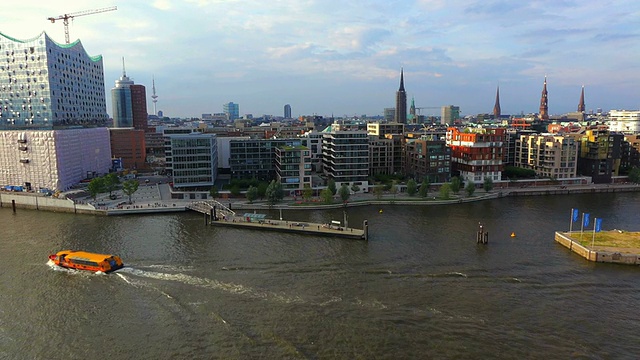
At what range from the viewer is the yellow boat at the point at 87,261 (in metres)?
36.7

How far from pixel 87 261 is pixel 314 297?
67.5 feet

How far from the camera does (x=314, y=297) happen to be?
3162 cm

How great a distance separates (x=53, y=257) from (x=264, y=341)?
80.2 ft

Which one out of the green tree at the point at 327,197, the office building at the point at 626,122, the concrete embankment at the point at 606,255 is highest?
the office building at the point at 626,122

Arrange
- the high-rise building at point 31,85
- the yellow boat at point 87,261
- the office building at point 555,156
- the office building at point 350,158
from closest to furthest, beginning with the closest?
the yellow boat at point 87,261
the office building at point 350,158
the high-rise building at point 31,85
the office building at point 555,156

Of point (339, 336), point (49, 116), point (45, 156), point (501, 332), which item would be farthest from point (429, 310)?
point (49, 116)

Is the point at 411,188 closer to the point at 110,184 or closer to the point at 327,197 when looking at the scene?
the point at 327,197

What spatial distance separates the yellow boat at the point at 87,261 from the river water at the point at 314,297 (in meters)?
0.93

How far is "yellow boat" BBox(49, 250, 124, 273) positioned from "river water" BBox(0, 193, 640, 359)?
0.93m

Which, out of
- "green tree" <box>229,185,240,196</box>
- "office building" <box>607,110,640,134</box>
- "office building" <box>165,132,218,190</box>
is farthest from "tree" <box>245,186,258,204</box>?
"office building" <box>607,110,640,134</box>

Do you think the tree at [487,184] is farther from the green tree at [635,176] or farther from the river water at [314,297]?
the green tree at [635,176]

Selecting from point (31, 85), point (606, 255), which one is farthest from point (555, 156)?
point (31, 85)

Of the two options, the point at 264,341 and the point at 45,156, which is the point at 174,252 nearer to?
the point at 264,341

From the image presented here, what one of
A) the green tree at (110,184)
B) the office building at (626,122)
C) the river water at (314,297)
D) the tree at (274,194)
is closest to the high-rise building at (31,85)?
the green tree at (110,184)
